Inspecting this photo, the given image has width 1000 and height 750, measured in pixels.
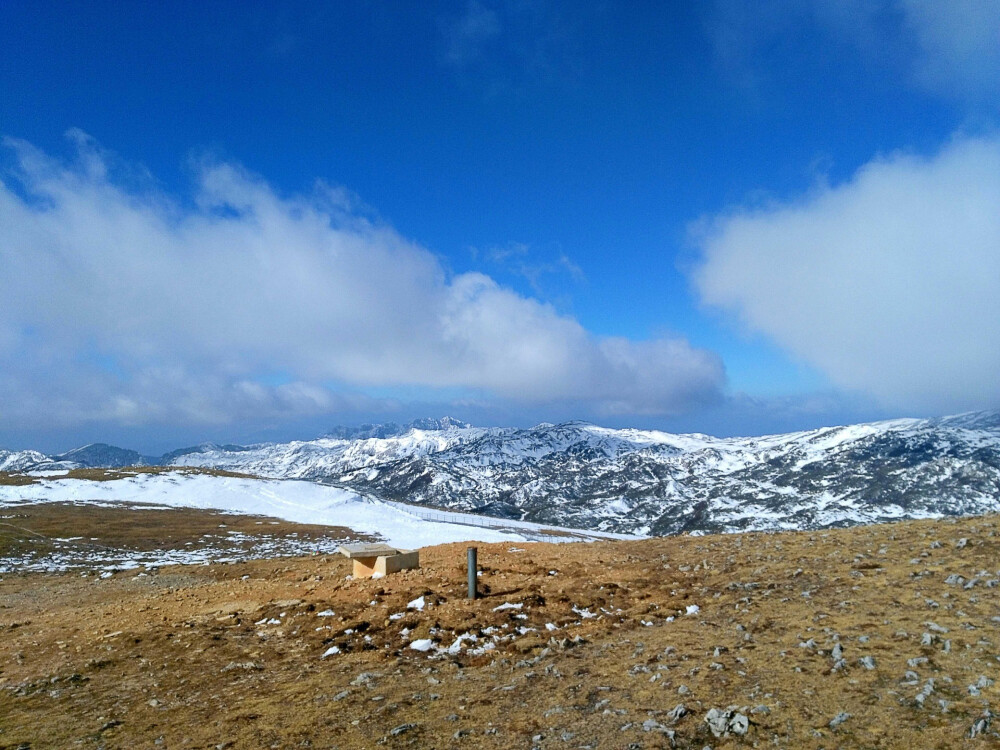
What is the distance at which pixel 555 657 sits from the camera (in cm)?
1128

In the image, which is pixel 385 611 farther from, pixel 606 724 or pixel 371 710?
pixel 606 724

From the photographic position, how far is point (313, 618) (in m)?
15.2

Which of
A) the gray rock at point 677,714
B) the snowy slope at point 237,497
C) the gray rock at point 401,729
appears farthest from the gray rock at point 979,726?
the snowy slope at point 237,497

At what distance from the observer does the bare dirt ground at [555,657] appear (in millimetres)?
7836

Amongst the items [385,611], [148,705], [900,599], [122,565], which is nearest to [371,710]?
[148,705]

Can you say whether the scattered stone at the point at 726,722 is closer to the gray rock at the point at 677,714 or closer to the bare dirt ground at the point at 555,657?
the bare dirt ground at the point at 555,657

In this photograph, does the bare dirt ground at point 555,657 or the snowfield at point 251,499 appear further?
the snowfield at point 251,499

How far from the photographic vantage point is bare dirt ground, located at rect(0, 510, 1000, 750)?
309 inches

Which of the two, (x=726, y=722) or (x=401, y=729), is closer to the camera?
(x=726, y=722)

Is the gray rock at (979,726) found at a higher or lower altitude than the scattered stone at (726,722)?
higher

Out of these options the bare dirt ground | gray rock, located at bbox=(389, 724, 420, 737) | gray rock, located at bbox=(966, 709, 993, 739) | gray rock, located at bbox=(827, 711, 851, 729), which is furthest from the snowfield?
gray rock, located at bbox=(966, 709, 993, 739)

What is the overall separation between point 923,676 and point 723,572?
914cm

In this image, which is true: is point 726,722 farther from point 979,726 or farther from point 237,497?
point 237,497

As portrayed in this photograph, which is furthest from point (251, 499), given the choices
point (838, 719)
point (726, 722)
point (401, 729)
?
point (838, 719)
